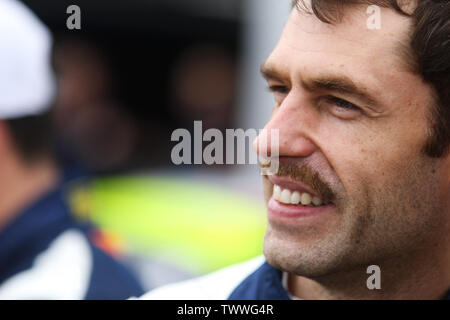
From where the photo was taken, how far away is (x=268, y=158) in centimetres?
189

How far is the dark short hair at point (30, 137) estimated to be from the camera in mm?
3078

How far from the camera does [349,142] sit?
183 cm

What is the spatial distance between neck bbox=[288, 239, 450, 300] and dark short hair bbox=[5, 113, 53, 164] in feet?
5.19

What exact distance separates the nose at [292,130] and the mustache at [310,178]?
0.04 m

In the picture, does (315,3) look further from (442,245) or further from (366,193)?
(442,245)

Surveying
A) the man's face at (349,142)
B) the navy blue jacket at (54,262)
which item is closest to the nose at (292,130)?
the man's face at (349,142)

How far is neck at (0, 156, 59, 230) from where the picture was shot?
2943 mm

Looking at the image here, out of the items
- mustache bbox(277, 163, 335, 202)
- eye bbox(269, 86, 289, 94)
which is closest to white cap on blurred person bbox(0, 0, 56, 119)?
eye bbox(269, 86, 289, 94)

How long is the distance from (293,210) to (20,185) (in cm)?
155

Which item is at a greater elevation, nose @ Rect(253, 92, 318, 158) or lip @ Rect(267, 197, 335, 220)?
nose @ Rect(253, 92, 318, 158)

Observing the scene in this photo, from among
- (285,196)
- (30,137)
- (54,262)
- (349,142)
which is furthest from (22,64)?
(349,142)

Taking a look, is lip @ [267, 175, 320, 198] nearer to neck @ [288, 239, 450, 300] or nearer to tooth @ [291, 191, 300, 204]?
tooth @ [291, 191, 300, 204]

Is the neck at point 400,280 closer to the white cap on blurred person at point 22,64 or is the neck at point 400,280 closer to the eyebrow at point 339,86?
the eyebrow at point 339,86

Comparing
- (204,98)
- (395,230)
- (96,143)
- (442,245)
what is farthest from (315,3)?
(96,143)
